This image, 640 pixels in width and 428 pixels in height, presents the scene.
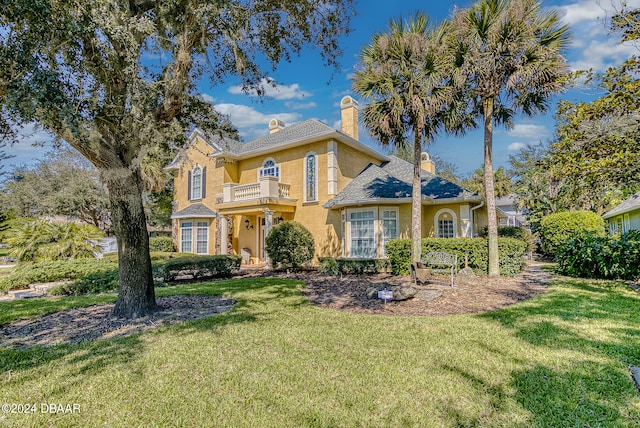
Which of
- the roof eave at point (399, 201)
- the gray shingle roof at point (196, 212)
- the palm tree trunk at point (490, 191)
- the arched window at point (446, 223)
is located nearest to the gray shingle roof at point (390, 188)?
the roof eave at point (399, 201)

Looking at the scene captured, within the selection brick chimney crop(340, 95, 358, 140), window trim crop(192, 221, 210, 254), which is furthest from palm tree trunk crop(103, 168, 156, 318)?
window trim crop(192, 221, 210, 254)

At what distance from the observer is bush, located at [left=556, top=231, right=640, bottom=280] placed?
34.4 ft

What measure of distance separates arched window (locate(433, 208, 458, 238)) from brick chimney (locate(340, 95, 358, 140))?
6.72 metres

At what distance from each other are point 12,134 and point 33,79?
185 cm

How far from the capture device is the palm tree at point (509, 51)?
10180 millimetres

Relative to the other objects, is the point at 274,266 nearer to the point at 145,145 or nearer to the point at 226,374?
the point at 145,145

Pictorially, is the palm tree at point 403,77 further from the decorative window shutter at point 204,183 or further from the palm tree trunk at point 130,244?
the decorative window shutter at point 204,183

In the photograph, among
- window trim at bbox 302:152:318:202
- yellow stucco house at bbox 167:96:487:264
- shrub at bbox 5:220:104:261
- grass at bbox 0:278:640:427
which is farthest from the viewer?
window trim at bbox 302:152:318:202

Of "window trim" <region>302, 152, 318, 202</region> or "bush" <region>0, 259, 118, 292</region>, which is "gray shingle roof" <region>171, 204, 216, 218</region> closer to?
"window trim" <region>302, 152, 318, 202</region>

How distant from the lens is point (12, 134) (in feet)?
19.6

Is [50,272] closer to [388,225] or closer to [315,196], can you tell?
[315,196]

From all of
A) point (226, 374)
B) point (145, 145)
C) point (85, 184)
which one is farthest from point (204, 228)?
point (226, 374)

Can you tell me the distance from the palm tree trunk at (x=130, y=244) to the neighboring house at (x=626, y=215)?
68.4 ft

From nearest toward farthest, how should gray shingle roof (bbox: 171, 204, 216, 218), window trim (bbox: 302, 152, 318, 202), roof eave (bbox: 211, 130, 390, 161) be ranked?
roof eave (bbox: 211, 130, 390, 161) < window trim (bbox: 302, 152, 318, 202) < gray shingle roof (bbox: 171, 204, 216, 218)
